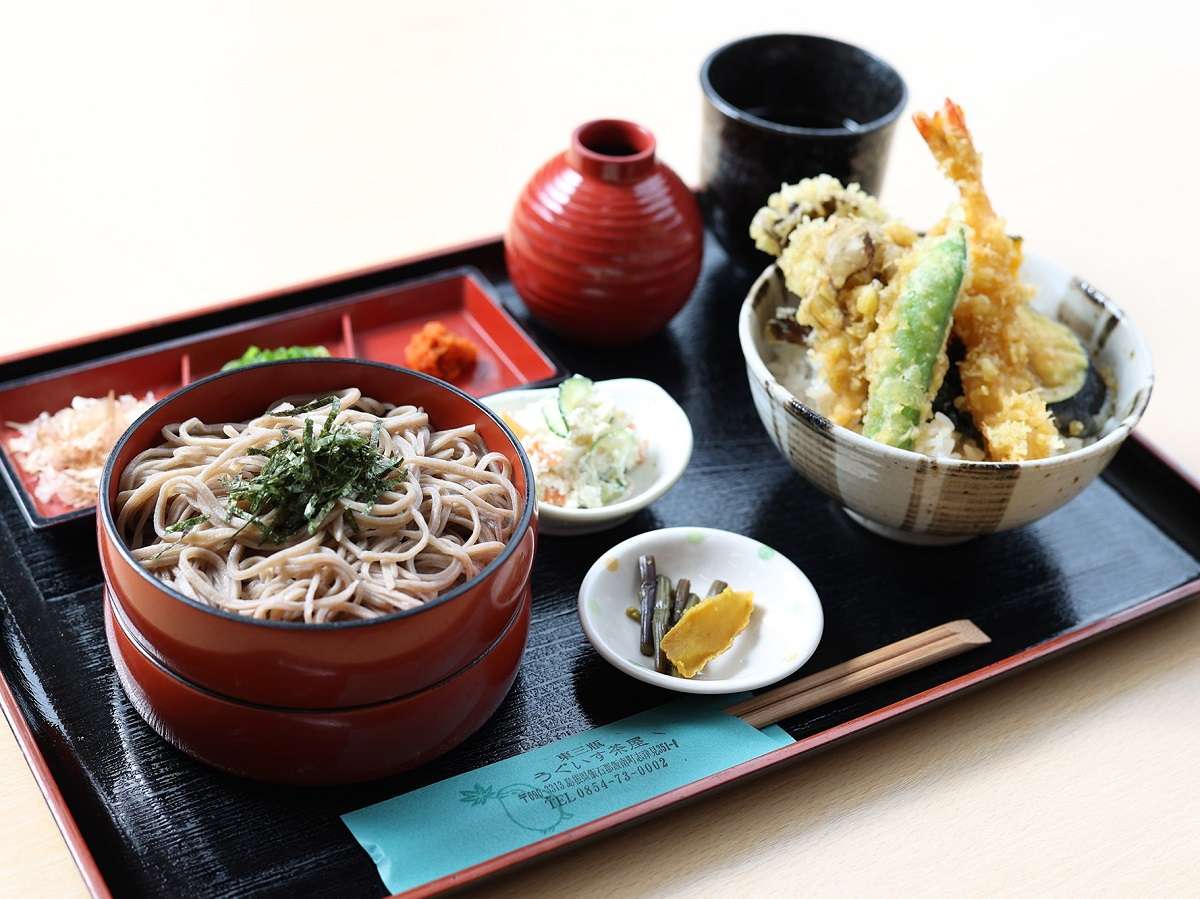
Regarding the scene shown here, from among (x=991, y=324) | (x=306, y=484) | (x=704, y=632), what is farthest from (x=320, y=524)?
(x=991, y=324)

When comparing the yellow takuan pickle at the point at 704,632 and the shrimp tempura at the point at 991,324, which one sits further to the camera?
the shrimp tempura at the point at 991,324

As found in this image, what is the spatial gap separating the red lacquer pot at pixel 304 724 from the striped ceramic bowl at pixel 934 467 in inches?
21.0

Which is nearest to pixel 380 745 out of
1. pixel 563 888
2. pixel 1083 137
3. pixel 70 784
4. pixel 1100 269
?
pixel 563 888

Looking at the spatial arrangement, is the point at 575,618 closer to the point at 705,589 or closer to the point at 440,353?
the point at 705,589

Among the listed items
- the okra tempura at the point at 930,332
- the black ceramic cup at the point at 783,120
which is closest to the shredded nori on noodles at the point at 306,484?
the okra tempura at the point at 930,332

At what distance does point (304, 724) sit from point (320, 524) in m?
0.23

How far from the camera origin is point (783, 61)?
2.51 m

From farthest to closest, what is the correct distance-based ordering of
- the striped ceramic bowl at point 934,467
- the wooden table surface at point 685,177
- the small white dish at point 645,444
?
the small white dish at point 645,444 < the striped ceramic bowl at point 934,467 < the wooden table surface at point 685,177

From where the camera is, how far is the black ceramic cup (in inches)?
91.0

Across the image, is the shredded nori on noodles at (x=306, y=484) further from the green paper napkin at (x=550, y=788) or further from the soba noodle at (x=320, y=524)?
the green paper napkin at (x=550, y=788)

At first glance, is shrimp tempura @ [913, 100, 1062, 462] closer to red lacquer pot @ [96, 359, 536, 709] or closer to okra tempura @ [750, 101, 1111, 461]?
okra tempura @ [750, 101, 1111, 461]

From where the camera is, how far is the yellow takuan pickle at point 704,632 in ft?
5.37

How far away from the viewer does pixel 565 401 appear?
193 cm

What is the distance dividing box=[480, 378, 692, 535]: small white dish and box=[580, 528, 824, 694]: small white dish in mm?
65
